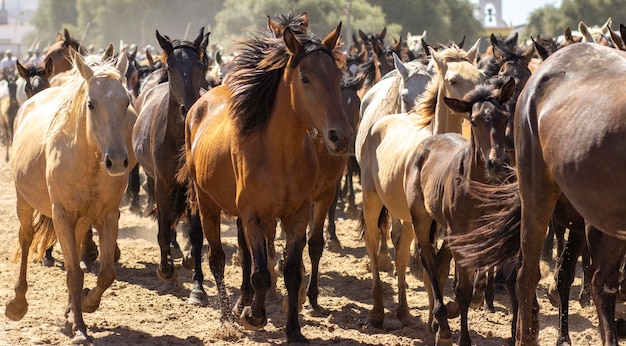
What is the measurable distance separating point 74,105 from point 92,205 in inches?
28.9

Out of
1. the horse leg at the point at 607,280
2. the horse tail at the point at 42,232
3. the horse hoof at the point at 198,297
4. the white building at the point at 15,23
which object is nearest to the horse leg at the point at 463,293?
the horse leg at the point at 607,280

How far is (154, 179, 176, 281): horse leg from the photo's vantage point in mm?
8891

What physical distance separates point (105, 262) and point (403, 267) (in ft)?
7.62

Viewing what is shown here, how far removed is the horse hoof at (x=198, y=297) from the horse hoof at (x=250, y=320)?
164 cm

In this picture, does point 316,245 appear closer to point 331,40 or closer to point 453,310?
point 453,310

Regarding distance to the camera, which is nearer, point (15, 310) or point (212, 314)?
point (15, 310)

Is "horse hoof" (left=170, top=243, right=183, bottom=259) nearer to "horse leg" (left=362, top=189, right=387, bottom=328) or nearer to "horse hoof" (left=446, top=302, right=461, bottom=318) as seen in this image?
"horse leg" (left=362, top=189, right=387, bottom=328)

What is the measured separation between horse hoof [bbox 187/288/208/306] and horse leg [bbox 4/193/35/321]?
143 cm

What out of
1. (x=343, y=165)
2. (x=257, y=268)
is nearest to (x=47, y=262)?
(x=343, y=165)

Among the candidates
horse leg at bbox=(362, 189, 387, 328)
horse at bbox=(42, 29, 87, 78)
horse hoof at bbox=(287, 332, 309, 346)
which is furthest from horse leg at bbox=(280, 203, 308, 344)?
horse at bbox=(42, 29, 87, 78)

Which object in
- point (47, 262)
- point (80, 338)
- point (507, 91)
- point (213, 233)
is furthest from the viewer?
point (47, 262)

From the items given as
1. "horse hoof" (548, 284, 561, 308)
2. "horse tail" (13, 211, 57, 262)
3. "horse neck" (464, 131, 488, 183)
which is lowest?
"horse hoof" (548, 284, 561, 308)

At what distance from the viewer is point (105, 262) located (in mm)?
7082

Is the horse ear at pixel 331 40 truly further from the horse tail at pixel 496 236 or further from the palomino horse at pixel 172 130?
the palomino horse at pixel 172 130
